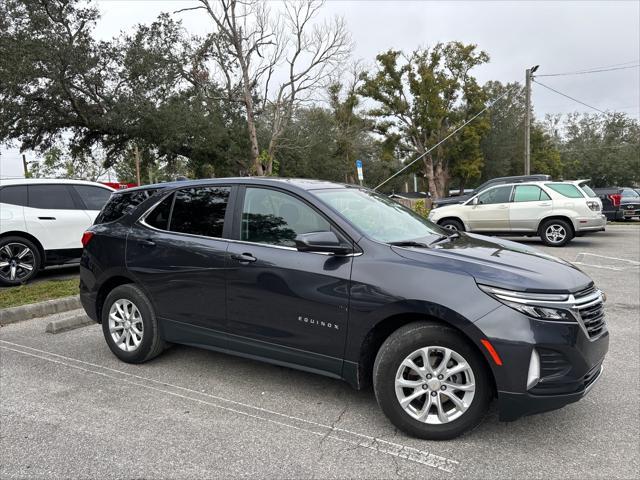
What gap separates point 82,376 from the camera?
4.14 meters

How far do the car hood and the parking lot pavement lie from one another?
0.98 m

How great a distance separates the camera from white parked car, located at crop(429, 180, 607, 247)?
11672 millimetres

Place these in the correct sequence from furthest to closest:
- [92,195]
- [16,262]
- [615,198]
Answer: [615,198]
[92,195]
[16,262]

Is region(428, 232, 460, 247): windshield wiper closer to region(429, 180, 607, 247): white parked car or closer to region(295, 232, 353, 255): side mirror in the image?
region(295, 232, 353, 255): side mirror

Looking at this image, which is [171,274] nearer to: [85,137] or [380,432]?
[380,432]

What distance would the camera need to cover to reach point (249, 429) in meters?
3.18

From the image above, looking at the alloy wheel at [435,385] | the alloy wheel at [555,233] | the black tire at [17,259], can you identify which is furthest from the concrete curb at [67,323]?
the alloy wheel at [555,233]

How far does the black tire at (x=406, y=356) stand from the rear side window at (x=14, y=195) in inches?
278

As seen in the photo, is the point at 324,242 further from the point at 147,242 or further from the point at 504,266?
the point at 147,242

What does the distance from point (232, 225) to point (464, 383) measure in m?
2.07

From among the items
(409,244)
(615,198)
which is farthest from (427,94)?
(409,244)

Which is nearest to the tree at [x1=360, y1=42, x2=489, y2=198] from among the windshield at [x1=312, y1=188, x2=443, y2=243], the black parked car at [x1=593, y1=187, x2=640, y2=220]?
the black parked car at [x1=593, y1=187, x2=640, y2=220]

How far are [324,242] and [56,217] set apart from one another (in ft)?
21.1

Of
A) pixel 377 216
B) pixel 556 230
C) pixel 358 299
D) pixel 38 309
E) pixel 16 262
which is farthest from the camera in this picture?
pixel 556 230
